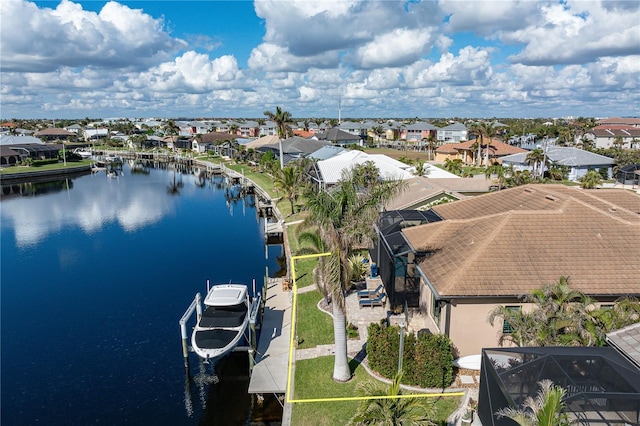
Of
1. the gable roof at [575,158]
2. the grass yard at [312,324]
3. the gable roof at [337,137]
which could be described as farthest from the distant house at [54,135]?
the grass yard at [312,324]

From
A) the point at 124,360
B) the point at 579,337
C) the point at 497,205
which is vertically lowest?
the point at 124,360

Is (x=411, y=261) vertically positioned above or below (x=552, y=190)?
below

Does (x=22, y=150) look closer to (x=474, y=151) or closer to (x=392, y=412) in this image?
(x=474, y=151)

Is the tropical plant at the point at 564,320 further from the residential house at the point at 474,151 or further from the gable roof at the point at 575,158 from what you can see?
the residential house at the point at 474,151

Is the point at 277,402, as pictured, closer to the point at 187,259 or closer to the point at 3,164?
the point at 187,259

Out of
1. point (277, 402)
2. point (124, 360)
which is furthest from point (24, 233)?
point (277, 402)

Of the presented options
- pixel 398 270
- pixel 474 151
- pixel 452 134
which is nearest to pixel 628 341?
pixel 398 270
